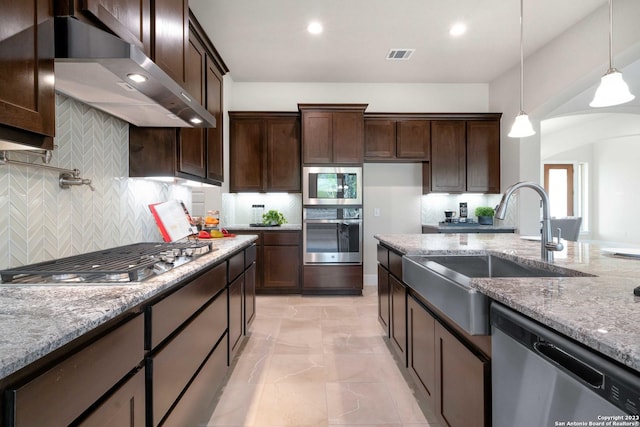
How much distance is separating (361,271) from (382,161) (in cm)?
163

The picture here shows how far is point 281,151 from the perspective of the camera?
4465 mm

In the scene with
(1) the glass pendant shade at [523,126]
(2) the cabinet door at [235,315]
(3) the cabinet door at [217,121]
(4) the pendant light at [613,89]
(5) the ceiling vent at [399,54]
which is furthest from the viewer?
(5) the ceiling vent at [399,54]

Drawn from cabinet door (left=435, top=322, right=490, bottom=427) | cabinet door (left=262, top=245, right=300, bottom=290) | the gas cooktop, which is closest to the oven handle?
cabinet door (left=262, top=245, right=300, bottom=290)

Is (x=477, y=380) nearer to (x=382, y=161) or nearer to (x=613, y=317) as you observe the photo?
(x=613, y=317)

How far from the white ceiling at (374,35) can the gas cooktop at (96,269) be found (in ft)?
8.42

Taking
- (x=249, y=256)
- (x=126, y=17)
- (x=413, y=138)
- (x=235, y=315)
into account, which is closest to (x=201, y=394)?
(x=235, y=315)

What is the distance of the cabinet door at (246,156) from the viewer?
446cm

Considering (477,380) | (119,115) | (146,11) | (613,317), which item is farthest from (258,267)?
(613,317)

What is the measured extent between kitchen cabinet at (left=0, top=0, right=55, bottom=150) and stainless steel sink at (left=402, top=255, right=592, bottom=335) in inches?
58.9

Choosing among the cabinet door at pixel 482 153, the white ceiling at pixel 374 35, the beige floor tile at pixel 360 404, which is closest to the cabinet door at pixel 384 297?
the beige floor tile at pixel 360 404

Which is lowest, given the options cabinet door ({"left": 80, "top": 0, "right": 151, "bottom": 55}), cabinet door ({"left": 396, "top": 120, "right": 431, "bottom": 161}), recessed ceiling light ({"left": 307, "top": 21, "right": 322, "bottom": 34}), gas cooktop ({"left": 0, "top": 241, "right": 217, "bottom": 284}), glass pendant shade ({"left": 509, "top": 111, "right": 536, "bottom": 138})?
gas cooktop ({"left": 0, "top": 241, "right": 217, "bottom": 284})

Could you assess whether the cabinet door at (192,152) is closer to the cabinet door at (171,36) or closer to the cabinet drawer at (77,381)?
the cabinet door at (171,36)

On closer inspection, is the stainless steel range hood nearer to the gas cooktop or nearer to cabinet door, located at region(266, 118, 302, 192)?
the gas cooktop

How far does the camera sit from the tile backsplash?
1372 millimetres
